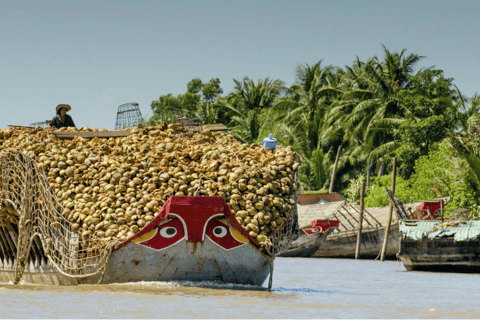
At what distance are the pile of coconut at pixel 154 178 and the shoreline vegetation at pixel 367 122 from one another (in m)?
15.3

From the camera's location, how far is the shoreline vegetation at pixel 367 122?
1188 inches

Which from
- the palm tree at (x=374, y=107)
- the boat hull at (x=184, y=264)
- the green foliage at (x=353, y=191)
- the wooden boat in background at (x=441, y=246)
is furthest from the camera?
the green foliage at (x=353, y=191)

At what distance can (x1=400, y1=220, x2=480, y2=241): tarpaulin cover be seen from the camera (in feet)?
67.7

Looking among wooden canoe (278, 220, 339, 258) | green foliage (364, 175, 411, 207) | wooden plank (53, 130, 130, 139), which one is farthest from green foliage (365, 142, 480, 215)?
wooden plank (53, 130, 130, 139)

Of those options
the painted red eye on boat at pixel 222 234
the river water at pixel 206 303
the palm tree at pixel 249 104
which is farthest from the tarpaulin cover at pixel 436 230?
the palm tree at pixel 249 104

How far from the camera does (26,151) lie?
455 inches

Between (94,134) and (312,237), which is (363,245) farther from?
(94,134)

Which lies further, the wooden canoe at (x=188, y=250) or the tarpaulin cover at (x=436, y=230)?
the tarpaulin cover at (x=436, y=230)

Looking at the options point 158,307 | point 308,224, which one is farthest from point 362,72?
point 158,307

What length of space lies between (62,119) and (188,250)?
493 centimetres

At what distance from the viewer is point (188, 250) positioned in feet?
32.8

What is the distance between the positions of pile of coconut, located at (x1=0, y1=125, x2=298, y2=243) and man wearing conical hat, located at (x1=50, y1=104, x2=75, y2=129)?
62.8 inches

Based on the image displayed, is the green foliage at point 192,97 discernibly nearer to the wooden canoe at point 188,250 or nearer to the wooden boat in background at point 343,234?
the wooden boat in background at point 343,234

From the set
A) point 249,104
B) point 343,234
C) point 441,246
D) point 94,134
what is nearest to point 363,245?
point 343,234
